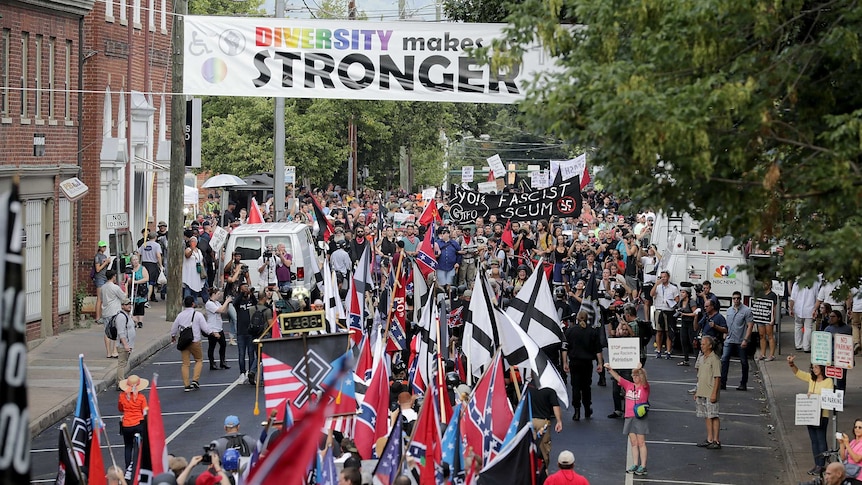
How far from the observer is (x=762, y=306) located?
23922 mm

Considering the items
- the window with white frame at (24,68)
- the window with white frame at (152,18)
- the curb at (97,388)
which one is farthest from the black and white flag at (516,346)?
the window with white frame at (152,18)

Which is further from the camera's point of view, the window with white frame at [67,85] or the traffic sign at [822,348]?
the window with white frame at [67,85]

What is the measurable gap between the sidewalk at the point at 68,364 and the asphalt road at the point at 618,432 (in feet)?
1.11

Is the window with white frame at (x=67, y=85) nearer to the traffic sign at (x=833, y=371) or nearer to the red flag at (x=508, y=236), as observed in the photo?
the red flag at (x=508, y=236)

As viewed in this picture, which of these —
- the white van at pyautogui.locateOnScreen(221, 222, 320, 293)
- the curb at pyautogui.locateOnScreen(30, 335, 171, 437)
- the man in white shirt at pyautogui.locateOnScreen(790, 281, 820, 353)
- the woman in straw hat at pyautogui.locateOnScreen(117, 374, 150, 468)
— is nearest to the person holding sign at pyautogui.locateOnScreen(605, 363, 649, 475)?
the woman in straw hat at pyautogui.locateOnScreen(117, 374, 150, 468)

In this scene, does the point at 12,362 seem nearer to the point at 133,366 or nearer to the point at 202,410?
the point at 202,410

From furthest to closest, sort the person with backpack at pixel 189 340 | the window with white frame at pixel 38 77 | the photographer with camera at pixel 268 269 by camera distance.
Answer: the photographer with camera at pixel 268 269
the window with white frame at pixel 38 77
the person with backpack at pixel 189 340

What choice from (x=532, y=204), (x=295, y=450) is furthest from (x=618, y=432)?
(x=295, y=450)

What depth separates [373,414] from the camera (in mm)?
13906

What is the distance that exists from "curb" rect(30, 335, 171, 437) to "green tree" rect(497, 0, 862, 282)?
9.76 m

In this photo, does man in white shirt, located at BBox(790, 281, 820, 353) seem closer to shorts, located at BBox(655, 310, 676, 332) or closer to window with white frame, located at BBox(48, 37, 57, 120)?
shorts, located at BBox(655, 310, 676, 332)

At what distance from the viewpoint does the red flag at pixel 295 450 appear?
4.59 meters

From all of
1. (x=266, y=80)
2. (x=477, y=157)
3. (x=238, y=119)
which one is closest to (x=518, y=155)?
(x=477, y=157)

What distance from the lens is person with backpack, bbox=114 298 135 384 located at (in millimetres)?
21500
